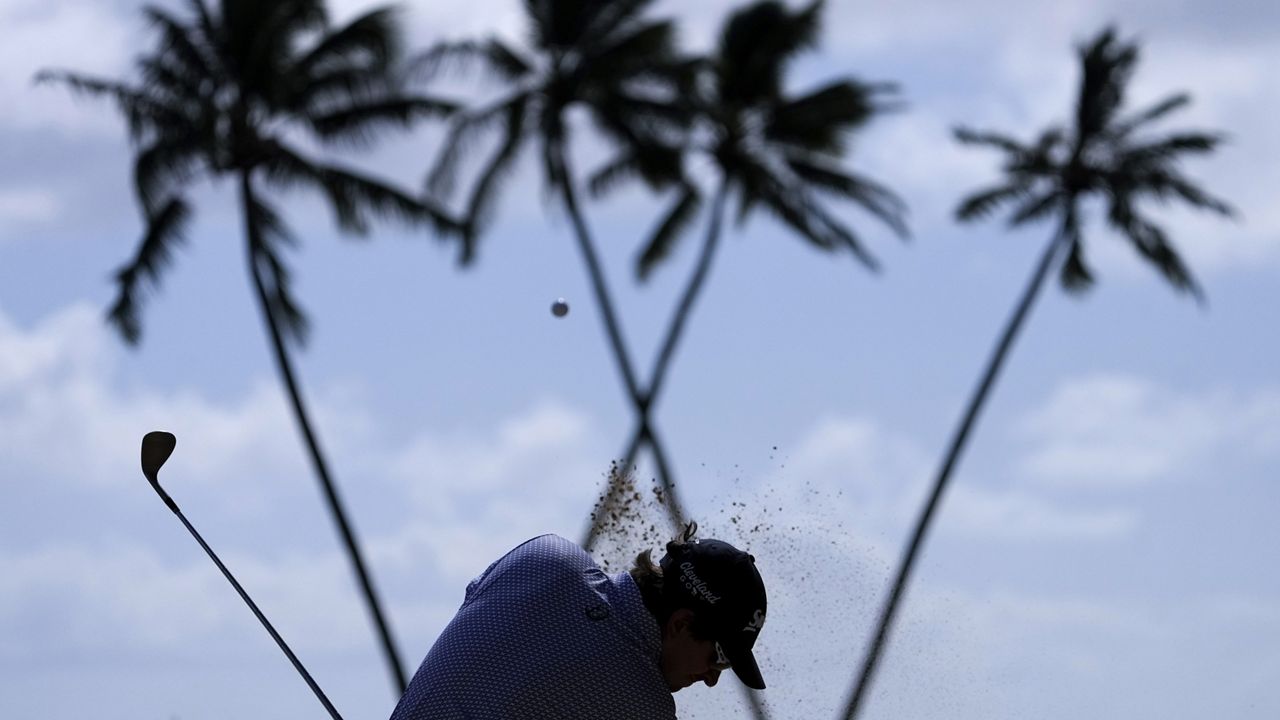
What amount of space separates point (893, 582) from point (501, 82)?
24563mm

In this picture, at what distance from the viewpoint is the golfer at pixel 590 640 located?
4.38 meters

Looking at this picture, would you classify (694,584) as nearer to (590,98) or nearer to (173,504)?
(173,504)

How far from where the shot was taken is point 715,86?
3238 centimetres

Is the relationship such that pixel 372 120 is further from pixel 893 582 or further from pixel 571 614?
pixel 571 614

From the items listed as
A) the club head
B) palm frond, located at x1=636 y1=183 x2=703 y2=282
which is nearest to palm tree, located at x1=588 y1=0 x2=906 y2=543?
palm frond, located at x1=636 y1=183 x2=703 y2=282

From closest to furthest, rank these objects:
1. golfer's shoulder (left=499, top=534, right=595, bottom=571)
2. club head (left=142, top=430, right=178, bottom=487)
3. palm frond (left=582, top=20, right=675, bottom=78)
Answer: golfer's shoulder (left=499, top=534, right=595, bottom=571) < club head (left=142, top=430, right=178, bottom=487) < palm frond (left=582, top=20, right=675, bottom=78)

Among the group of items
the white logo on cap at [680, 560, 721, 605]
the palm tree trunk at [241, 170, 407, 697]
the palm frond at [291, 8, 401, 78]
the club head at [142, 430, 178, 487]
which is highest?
the palm frond at [291, 8, 401, 78]

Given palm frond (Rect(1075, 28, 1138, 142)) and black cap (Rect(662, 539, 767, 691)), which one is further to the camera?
palm frond (Rect(1075, 28, 1138, 142))

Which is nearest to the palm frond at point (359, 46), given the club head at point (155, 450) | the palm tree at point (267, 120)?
the palm tree at point (267, 120)

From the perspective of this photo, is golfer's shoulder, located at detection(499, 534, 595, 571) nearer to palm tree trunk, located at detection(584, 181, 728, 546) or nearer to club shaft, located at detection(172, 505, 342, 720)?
club shaft, located at detection(172, 505, 342, 720)

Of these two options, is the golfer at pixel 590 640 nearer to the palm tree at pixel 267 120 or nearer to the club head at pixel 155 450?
the club head at pixel 155 450

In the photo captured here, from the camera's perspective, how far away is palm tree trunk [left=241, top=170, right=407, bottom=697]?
1022 inches

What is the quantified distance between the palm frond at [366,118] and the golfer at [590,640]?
77.2 feet

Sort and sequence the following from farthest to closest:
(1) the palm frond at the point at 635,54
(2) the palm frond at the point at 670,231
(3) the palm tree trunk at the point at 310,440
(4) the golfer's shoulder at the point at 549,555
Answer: (2) the palm frond at the point at 670,231 < (1) the palm frond at the point at 635,54 < (3) the palm tree trunk at the point at 310,440 < (4) the golfer's shoulder at the point at 549,555
